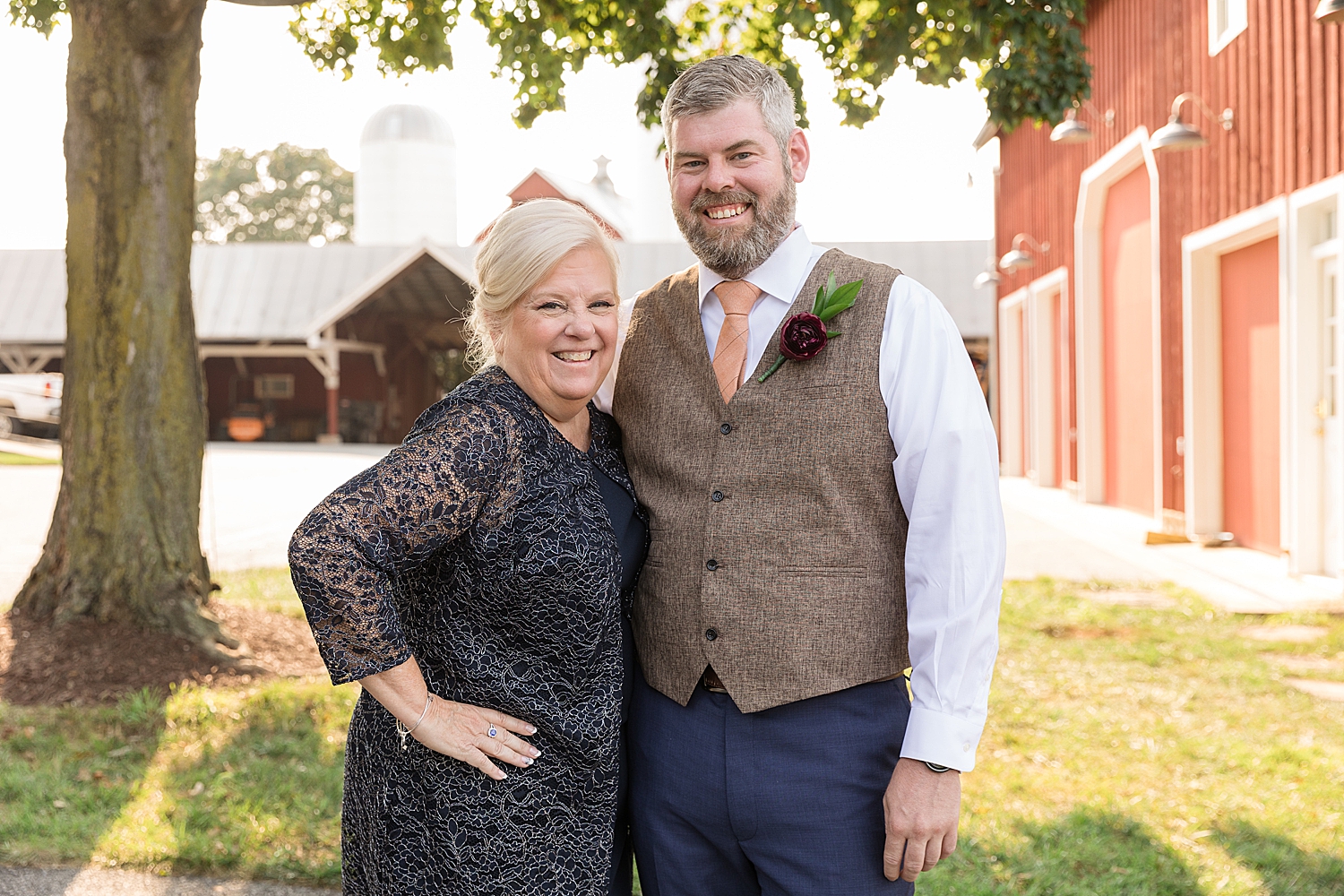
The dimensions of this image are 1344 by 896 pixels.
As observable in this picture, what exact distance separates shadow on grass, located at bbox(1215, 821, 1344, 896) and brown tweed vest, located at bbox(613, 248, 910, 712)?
2.08 meters

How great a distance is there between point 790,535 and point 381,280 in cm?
2382

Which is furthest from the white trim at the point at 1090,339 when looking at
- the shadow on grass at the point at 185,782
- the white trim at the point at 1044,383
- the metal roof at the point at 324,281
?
the metal roof at the point at 324,281

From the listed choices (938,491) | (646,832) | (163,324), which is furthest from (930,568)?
(163,324)

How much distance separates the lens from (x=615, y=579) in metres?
2.00

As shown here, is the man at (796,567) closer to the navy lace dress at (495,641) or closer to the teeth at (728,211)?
the teeth at (728,211)

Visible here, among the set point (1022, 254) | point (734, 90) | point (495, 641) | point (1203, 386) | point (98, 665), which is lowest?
point (98, 665)

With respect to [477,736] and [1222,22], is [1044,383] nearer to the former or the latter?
[1222,22]

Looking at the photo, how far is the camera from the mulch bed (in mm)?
4668

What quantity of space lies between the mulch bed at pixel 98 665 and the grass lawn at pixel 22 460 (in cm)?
1562

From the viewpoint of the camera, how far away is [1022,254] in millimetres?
15906

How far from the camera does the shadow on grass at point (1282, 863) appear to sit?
10.6ft

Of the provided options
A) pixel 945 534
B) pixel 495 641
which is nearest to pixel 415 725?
pixel 495 641

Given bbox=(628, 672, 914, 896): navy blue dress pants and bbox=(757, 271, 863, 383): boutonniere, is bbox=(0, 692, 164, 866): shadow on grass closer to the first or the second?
bbox=(628, 672, 914, 896): navy blue dress pants

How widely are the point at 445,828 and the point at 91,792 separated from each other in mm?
2414
